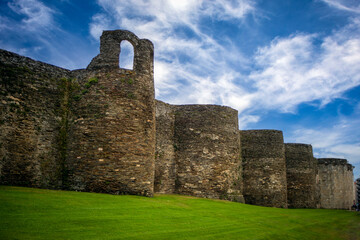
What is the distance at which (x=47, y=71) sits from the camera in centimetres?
1400

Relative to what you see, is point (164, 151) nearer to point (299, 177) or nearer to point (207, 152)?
point (207, 152)

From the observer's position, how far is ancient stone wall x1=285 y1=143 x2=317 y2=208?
93.7 ft

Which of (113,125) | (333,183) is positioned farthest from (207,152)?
(333,183)

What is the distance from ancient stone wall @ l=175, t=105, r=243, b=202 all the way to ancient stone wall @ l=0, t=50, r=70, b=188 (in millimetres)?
9437

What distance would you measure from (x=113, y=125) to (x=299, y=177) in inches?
855

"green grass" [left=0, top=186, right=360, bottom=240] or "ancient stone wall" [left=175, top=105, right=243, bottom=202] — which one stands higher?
"ancient stone wall" [left=175, top=105, right=243, bottom=202]

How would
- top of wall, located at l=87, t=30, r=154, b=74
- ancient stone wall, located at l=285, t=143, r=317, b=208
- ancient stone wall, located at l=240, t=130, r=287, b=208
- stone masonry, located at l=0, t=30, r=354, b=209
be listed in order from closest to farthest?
stone masonry, located at l=0, t=30, r=354, b=209 < top of wall, located at l=87, t=30, r=154, b=74 < ancient stone wall, located at l=240, t=130, r=287, b=208 < ancient stone wall, located at l=285, t=143, r=317, b=208

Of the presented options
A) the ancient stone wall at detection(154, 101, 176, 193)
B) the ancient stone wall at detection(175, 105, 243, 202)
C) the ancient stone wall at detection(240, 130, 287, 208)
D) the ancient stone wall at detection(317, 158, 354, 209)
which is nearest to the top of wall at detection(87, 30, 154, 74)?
the ancient stone wall at detection(154, 101, 176, 193)

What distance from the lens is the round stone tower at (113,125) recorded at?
1349 cm

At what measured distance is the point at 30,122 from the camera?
41.9 ft

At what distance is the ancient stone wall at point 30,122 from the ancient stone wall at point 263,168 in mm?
16302

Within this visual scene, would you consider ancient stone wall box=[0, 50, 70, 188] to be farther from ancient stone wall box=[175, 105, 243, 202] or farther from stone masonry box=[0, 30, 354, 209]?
ancient stone wall box=[175, 105, 243, 202]

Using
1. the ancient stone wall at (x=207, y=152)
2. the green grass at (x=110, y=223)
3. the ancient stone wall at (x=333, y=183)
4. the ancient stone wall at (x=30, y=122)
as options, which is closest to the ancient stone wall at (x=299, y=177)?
the ancient stone wall at (x=333, y=183)

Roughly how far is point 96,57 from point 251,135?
1589 cm
